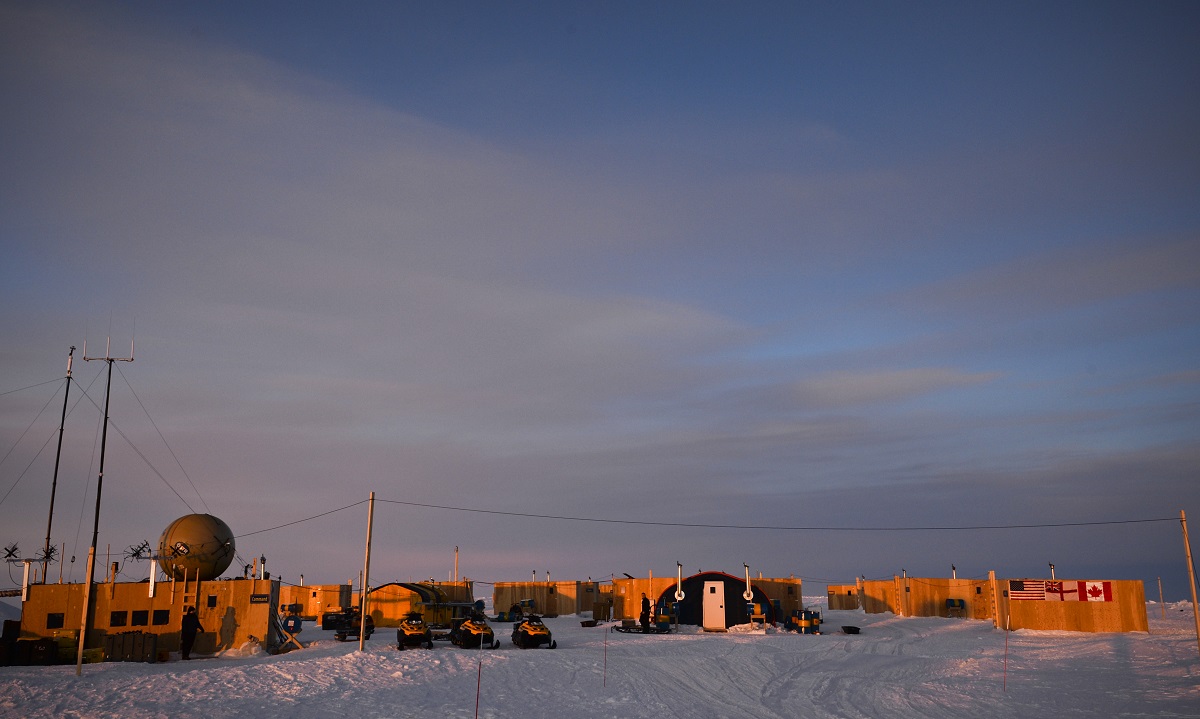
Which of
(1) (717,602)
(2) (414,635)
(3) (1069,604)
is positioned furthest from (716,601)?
(2) (414,635)

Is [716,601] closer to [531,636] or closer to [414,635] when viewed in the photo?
[531,636]

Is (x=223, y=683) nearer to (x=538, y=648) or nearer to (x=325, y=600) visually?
(x=538, y=648)

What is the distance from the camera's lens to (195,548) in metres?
37.3

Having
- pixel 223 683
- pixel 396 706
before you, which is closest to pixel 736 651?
pixel 396 706

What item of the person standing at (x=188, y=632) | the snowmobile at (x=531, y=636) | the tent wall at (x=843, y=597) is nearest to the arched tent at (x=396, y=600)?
the snowmobile at (x=531, y=636)

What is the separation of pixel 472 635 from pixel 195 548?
12.9 meters

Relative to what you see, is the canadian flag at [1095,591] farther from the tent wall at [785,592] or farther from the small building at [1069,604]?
the tent wall at [785,592]

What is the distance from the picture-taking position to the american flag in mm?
45656

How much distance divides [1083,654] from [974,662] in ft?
20.0

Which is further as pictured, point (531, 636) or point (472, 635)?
point (531, 636)

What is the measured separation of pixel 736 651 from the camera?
3734 centimetres

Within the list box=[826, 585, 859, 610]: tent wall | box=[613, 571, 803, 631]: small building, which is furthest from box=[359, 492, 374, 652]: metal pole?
box=[826, 585, 859, 610]: tent wall

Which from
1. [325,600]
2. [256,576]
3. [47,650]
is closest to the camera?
[47,650]

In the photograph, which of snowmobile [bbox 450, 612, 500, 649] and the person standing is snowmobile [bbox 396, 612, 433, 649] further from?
the person standing
